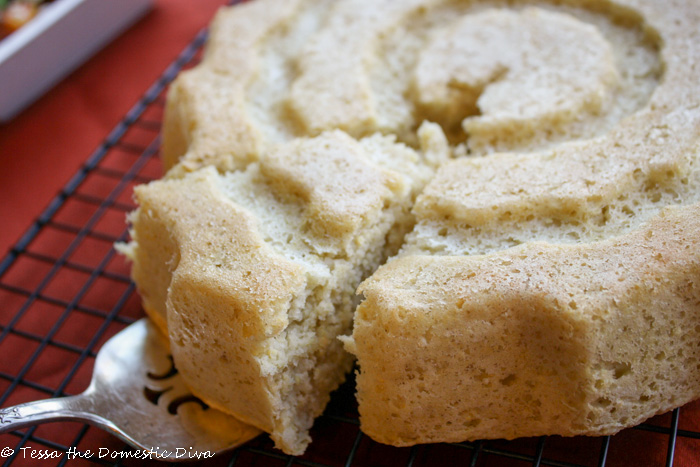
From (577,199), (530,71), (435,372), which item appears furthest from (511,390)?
(530,71)

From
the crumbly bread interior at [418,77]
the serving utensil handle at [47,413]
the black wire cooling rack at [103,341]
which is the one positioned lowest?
the black wire cooling rack at [103,341]

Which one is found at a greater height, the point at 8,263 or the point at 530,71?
the point at 530,71

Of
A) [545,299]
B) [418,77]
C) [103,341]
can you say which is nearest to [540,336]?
[545,299]

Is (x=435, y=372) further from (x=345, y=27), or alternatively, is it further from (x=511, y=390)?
(x=345, y=27)

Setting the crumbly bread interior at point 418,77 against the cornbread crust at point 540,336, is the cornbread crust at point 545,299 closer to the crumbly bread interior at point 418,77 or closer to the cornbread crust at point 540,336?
the cornbread crust at point 540,336

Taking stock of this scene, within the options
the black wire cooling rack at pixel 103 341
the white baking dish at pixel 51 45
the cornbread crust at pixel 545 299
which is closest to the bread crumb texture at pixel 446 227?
the cornbread crust at pixel 545 299

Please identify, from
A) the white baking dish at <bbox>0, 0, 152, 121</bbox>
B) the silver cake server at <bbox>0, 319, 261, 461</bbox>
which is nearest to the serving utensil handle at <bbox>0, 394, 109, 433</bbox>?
the silver cake server at <bbox>0, 319, 261, 461</bbox>

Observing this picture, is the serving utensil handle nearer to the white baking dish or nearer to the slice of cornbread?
the slice of cornbread
